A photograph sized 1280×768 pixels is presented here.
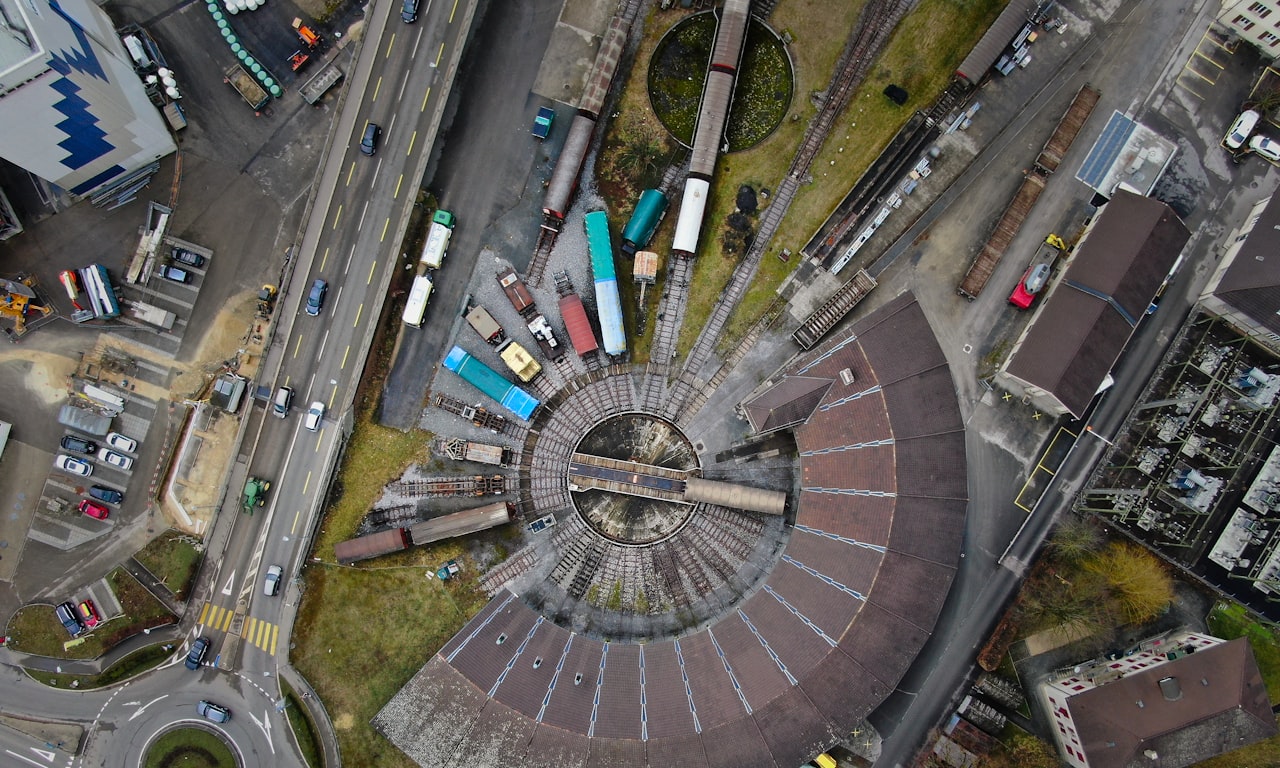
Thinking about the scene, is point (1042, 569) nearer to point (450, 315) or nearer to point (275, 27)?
point (450, 315)

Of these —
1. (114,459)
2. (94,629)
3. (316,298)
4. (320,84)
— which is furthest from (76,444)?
(320,84)

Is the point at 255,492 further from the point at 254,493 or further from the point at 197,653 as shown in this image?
the point at 197,653

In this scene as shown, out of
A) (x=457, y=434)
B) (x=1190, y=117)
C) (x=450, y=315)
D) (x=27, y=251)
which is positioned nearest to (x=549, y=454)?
(x=457, y=434)

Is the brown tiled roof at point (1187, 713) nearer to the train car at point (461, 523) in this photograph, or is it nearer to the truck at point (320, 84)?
the train car at point (461, 523)

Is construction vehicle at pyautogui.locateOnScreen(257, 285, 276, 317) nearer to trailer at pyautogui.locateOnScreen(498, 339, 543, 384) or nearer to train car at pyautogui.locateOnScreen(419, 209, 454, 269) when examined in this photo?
train car at pyautogui.locateOnScreen(419, 209, 454, 269)

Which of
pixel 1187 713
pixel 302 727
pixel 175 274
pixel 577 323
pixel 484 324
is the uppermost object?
pixel 577 323

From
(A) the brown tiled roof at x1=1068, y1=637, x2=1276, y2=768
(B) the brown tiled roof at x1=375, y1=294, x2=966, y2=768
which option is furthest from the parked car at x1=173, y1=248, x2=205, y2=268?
(A) the brown tiled roof at x1=1068, y1=637, x2=1276, y2=768
